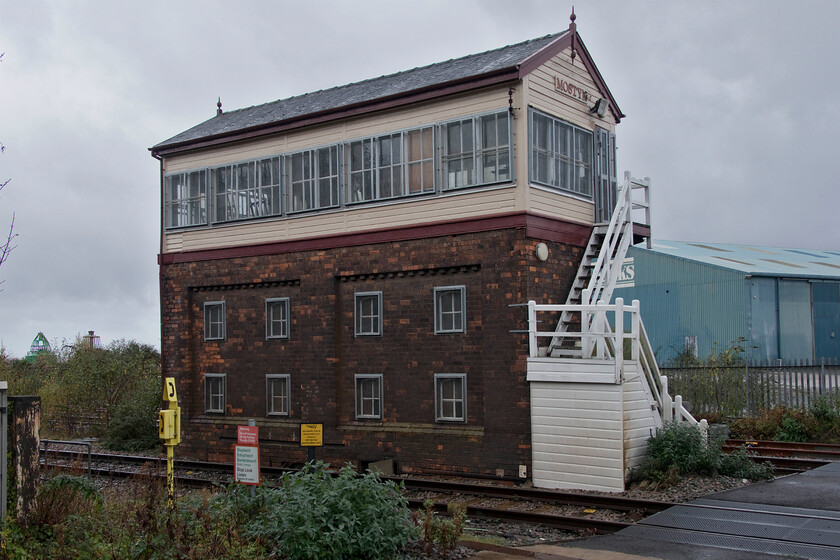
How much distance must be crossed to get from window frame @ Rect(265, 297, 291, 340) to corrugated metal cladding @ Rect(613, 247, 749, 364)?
1906 cm

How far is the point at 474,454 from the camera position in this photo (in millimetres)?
15531

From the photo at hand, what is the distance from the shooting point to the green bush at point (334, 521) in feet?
27.1

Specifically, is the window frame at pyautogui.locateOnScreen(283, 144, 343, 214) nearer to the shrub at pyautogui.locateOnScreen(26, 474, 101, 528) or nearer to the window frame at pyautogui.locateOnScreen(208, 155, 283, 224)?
the window frame at pyautogui.locateOnScreen(208, 155, 283, 224)

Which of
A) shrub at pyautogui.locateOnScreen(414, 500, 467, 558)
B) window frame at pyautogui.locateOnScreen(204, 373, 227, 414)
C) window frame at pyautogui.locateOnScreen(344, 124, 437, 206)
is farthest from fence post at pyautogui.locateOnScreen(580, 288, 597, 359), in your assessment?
window frame at pyautogui.locateOnScreen(204, 373, 227, 414)

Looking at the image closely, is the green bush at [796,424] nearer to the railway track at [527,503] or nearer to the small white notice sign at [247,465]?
the railway track at [527,503]

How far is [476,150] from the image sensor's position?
16.0 meters

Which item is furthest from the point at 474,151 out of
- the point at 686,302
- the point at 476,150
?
the point at 686,302

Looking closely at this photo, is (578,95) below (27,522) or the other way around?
the other way around

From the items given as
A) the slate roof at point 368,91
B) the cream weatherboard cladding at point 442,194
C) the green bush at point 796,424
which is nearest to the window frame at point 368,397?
the cream weatherboard cladding at point 442,194

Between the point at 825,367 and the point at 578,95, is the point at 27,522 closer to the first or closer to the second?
the point at 578,95

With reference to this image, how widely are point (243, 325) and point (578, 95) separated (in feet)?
30.8

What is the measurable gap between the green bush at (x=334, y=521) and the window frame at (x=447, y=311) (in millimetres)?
7002

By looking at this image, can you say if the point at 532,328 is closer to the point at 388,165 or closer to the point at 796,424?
the point at 388,165

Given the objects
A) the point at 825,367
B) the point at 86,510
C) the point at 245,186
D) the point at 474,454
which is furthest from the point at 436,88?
the point at 825,367
